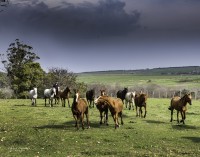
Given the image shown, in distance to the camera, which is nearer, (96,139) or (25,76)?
(96,139)

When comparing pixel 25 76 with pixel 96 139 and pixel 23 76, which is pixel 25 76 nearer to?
pixel 23 76

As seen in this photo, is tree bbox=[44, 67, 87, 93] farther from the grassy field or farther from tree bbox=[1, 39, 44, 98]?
the grassy field

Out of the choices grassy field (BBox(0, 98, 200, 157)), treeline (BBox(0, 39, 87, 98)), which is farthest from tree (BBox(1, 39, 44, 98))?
grassy field (BBox(0, 98, 200, 157))

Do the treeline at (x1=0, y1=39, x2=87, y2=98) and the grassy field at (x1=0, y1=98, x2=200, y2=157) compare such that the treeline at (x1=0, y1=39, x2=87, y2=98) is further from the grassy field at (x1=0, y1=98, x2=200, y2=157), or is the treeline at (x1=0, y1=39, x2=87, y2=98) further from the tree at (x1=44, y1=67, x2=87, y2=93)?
the grassy field at (x1=0, y1=98, x2=200, y2=157)

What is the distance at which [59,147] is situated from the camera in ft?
63.9

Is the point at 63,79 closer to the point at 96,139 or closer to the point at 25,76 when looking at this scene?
the point at 25,76

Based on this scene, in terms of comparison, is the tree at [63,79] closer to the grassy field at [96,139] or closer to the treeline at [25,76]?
the treeline at [25,76]

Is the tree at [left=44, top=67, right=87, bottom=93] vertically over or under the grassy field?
over

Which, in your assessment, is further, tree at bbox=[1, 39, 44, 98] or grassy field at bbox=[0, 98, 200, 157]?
tree at bbox=[1, 39, 44, 98]

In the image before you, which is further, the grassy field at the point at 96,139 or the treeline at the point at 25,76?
the treeline at the point at 25,76

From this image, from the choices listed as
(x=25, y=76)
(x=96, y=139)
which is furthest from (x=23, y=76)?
(x=96, y=139)

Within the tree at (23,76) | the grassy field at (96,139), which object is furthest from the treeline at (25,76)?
the grassy field at (96,139)

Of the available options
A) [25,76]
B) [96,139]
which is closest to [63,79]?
[25,76]

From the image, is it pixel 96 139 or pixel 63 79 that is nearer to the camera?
pixel 96 139
